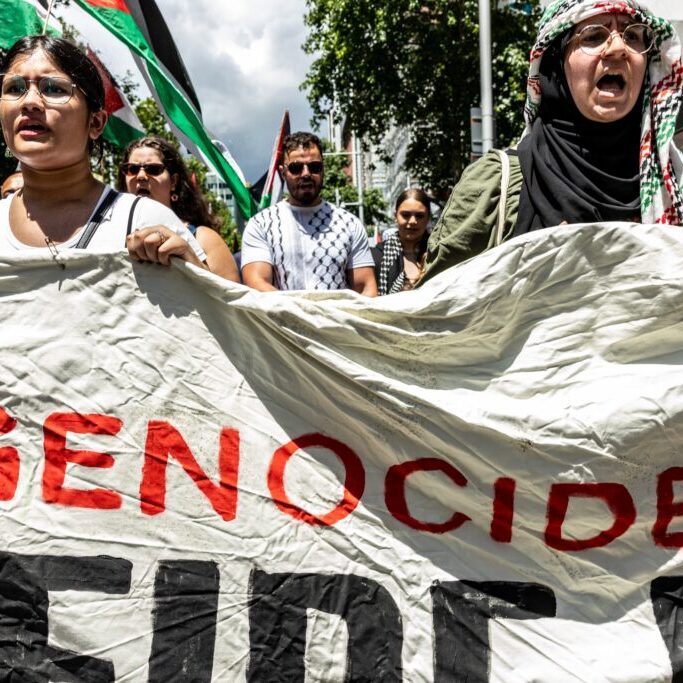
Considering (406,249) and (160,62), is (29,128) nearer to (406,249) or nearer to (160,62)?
(160,62)

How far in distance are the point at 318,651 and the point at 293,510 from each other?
31 centimetres

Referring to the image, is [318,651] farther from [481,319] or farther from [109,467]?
[481,319]

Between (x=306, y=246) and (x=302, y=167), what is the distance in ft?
1.43

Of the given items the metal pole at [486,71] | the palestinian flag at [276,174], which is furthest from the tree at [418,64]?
the palestinian flag at [276,174]

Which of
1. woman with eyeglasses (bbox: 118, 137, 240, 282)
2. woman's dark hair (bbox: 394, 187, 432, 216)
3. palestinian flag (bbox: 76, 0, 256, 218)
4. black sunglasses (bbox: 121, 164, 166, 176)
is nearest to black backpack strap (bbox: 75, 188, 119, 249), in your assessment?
woman with eyeglasses (bbox: 118, 137, 240, 282)

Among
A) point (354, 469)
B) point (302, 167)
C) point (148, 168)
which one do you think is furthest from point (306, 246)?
point (354, 469)

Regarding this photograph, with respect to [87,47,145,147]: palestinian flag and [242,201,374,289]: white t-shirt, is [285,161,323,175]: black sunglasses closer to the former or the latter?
[242,201,374,289]: white t-shirt

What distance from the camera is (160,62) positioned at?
4.68m

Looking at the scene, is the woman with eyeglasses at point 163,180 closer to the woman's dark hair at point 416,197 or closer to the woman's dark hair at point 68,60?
the woman's dark hair at point 68,60

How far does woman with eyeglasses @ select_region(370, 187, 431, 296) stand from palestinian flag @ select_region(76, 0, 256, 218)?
131cm

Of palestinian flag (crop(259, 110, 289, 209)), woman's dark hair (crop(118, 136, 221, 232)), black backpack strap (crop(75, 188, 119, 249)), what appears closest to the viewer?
black backpack strap (crop(75, 188, 119, 249))

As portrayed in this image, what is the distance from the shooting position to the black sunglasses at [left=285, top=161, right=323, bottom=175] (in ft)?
13.8

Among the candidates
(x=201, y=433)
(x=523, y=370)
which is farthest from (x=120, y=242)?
(x=523, y=370)

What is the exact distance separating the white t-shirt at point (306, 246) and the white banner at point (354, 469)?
1920 millimetres
